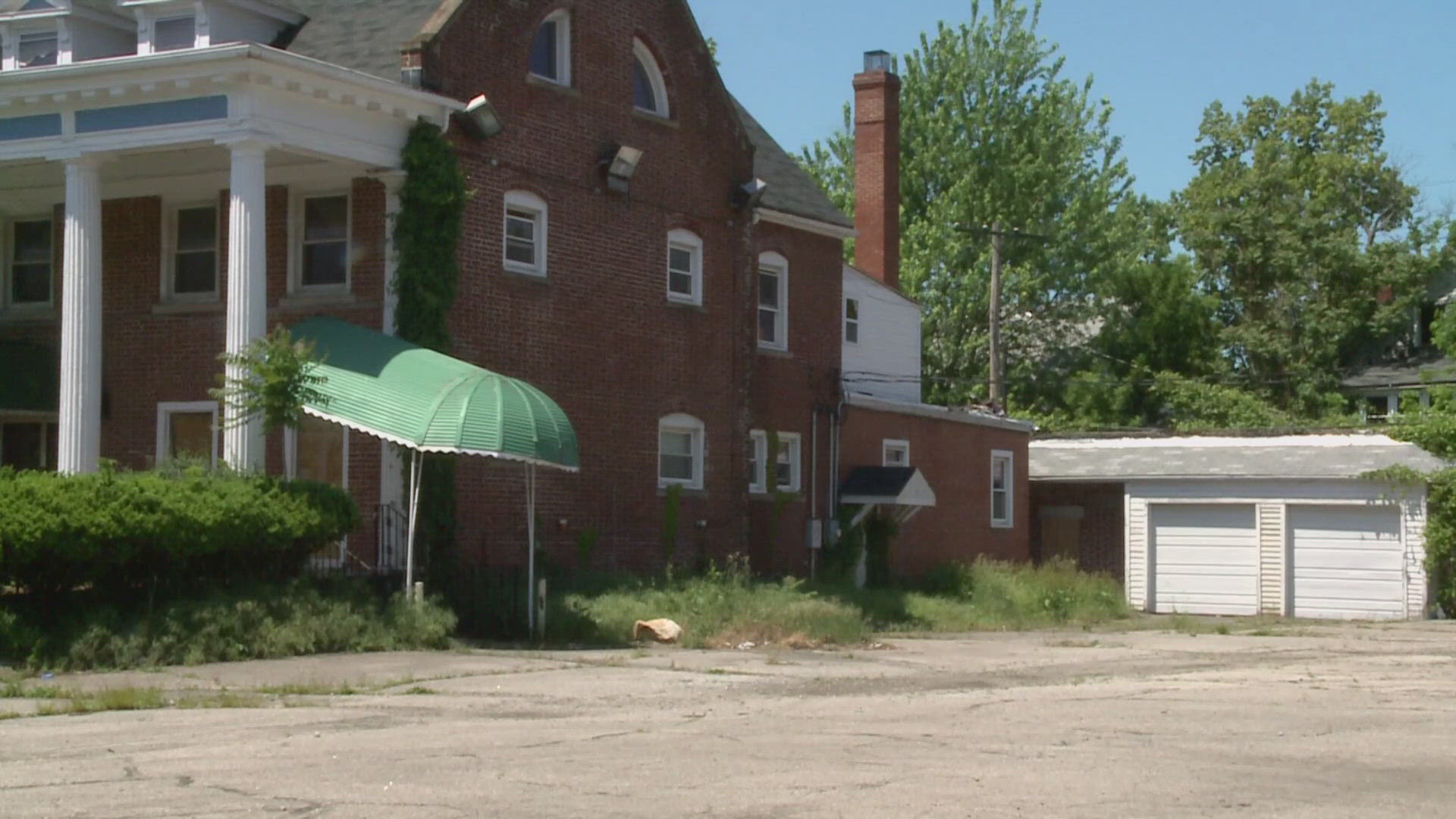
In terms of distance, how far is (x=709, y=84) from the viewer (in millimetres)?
29109

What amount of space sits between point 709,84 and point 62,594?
1431cm

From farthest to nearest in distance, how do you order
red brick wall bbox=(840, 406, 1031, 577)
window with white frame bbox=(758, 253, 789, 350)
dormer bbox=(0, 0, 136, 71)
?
red brick wall bbox=(840, 406, 1031, 577)
window with white frame bbox=(758, 253, 789, 350)
dormer bbox=(0, 0, 136, 71)

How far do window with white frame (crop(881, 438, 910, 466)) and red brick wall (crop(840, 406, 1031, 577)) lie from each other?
4.0 inches

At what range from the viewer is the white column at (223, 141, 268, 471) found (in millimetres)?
21531

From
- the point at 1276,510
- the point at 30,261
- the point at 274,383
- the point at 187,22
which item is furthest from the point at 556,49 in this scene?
the point at 1276,510

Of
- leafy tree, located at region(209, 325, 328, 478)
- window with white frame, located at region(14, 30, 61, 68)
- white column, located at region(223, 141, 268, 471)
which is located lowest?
leafy tree, located at region(209, 325, 328, 478)

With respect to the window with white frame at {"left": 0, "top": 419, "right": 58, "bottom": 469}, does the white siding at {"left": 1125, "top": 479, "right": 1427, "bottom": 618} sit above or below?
below

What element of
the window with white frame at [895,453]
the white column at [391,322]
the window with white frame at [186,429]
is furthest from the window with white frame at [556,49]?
the window with white frame at [895,453]

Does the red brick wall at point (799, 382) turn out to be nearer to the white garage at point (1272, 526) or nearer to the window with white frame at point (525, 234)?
the window with white frame at point (525, 234)

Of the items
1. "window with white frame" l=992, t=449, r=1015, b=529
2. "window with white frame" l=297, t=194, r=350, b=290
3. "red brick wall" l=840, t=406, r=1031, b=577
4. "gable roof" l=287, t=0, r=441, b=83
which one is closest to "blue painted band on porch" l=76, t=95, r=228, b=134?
"gable roof" l=287, t=0, r=441, b=83

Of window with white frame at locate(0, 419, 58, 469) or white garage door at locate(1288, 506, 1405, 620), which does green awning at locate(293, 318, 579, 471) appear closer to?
window with white frame at locate(0, 419, 58, 469)

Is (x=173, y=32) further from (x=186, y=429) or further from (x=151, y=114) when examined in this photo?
(x=186, y=429)

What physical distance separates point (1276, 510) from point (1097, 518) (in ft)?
20.9

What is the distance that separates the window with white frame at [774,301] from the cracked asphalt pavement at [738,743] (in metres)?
13.0
